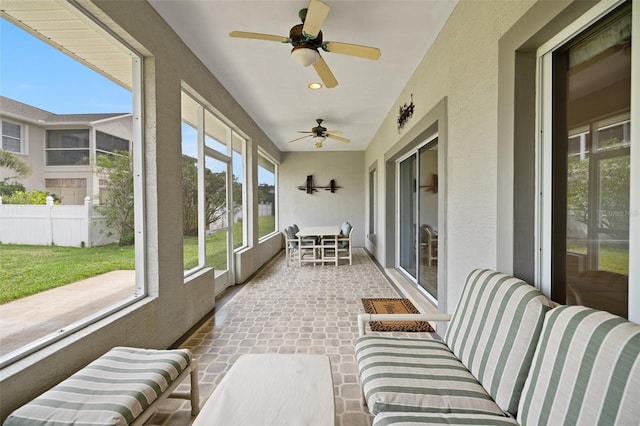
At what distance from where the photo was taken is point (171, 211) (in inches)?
98.8

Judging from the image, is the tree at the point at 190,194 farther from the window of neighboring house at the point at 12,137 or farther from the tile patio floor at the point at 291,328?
the window of neighboring house at the point at 12,137

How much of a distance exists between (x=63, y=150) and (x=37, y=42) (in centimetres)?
63

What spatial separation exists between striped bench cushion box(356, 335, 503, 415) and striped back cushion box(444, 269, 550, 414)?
7 cm

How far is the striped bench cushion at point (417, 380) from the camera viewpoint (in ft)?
4.08

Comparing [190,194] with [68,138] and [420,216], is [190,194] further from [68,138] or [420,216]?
[420,216]

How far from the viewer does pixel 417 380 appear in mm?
1384

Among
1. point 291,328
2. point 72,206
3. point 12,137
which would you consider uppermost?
point 12,137

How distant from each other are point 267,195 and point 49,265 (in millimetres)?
6117

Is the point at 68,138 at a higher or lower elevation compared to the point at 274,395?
higher

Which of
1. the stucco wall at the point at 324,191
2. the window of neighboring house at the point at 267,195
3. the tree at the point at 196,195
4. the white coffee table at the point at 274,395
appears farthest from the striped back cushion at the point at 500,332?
the stucco wall at the point at 324,191

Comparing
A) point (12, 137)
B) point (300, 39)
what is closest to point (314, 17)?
point (300, 39)

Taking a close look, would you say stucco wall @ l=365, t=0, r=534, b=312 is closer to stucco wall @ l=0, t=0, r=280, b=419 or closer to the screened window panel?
stucco wall @ l=0, t=0, r=280, b=419

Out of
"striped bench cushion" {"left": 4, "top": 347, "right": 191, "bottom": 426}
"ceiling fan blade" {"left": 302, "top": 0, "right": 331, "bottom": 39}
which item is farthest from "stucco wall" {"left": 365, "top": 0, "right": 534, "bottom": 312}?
"striped bench cushion" {"left": 4, "top": 347, "right": 191, "bottom": 426}

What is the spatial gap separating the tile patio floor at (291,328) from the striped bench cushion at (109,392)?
470 millimetres
